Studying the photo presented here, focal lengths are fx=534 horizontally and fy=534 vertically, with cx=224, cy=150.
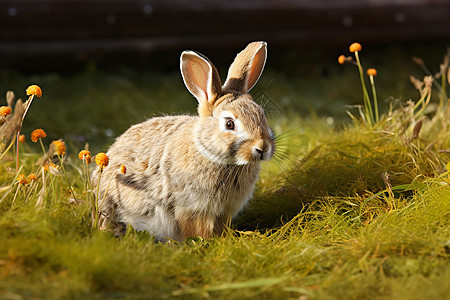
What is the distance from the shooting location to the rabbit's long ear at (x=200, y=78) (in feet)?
11.5

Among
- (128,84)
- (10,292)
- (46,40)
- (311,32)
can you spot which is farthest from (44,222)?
(311,32)

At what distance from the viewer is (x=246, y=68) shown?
3.65 meters

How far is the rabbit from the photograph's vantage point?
3.36 m

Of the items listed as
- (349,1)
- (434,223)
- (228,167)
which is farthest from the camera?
(349,1)

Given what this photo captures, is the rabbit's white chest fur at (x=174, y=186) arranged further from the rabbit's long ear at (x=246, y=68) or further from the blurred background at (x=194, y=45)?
the blurred background at (x=194, y=45)

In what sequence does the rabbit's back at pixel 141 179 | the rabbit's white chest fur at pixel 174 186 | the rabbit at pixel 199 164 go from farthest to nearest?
the rabbit's back at pixel 141 179, the rabbit's white chest fur at pixel 174 186, the rabbit at pixel 199 164

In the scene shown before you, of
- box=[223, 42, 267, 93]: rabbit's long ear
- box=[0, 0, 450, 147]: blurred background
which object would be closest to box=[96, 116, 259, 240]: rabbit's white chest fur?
box=[223, 42, 267, 93]: rabbit's long ear

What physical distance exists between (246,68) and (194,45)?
174 inches

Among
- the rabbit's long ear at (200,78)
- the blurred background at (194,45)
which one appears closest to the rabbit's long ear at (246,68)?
the rabbit's long ear at (200,78)

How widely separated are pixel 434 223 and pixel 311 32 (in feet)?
17.8

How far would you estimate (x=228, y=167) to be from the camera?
3447mm

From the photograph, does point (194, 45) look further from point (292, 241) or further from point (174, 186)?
point (292, 241)

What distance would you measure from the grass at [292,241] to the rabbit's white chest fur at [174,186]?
8.4 inches

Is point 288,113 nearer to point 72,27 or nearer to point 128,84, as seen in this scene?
point 128,84
